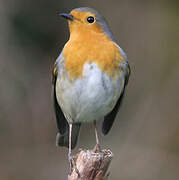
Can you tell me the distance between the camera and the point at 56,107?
5594 millimetres

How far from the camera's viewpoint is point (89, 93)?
16.2 feet

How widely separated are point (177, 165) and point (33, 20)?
10.9ft

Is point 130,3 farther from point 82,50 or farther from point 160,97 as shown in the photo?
point 82,50

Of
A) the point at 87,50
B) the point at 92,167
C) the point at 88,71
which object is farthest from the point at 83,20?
the point at 92,167

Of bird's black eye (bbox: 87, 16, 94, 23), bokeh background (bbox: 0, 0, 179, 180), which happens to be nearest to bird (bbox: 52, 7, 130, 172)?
bird's black eye (bbox: 87, 16, 94, 23)

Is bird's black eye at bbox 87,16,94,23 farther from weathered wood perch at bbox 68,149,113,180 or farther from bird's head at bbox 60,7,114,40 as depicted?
weathered wood perch at bbox 68,149,113,180

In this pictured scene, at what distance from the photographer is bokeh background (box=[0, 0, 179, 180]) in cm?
710

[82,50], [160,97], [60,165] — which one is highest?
[82,50]

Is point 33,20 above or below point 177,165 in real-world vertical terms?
above

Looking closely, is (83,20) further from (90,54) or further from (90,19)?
(90,54)

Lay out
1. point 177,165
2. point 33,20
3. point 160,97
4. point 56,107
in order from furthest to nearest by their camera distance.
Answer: point 33,20
point 160,97
point 177,165
point 56,107

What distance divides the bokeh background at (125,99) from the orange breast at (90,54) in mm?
2474

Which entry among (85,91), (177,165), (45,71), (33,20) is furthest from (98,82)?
(33,20)

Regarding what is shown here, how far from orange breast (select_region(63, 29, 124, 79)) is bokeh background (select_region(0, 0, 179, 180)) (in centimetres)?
247
